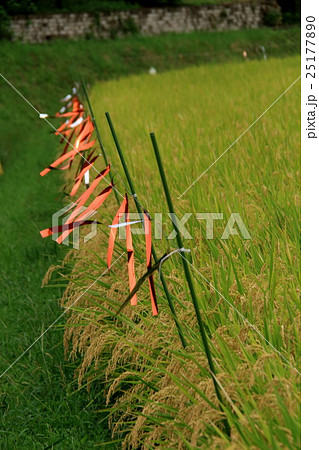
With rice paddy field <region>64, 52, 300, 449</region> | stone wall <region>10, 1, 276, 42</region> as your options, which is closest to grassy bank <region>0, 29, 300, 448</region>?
rice paddy field <region>64, 52, 300, 449</region>

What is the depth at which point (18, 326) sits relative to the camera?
7.63 ft

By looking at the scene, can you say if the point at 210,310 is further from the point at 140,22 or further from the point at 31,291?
the point at 140,22

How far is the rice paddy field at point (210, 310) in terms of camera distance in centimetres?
109

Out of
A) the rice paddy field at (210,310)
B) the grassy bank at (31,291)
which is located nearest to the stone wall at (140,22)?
the grassy bank at (31,291)

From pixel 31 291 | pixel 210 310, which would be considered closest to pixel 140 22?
pixel 31 291

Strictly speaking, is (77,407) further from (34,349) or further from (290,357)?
(290,357)

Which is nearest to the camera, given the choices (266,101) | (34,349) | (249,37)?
(34,349)

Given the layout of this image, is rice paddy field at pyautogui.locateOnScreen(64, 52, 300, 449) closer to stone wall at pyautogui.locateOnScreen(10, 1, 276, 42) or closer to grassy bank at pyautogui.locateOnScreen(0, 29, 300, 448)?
grassy bank at pyautogui.locateOnScreen(0, 29, 300, 448)

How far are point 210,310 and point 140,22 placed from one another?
1683 centimetres

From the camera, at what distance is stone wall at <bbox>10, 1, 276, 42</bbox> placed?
15734 mm

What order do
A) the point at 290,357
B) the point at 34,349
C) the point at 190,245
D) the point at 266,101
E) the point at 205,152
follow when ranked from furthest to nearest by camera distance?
the point at 266,101
the point at 205,152
the point at 34,349
the point at 190,245
the point at 290,357
